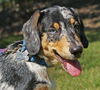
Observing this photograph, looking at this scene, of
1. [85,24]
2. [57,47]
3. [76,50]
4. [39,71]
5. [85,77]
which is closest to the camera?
[76,50]

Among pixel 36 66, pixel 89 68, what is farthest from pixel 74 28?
pixel 89 68

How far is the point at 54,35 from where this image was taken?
5238 mm

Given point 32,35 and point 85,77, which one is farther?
point 85,77

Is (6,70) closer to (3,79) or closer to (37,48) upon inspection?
(3,79)

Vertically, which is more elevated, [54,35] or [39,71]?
[54,35]

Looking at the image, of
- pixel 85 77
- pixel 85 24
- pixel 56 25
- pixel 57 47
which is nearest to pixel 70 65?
pixel 57 47

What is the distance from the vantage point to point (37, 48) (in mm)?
5168

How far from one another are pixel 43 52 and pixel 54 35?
251 mm

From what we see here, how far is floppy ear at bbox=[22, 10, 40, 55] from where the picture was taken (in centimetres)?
520

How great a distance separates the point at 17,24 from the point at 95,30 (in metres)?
4.41

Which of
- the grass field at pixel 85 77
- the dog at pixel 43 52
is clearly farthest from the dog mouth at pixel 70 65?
the grass field at pixel 85 77

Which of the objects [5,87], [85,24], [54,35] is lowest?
[85,24]

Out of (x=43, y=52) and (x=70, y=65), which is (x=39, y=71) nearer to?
(x=43, y=52)

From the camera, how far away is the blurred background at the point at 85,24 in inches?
329
